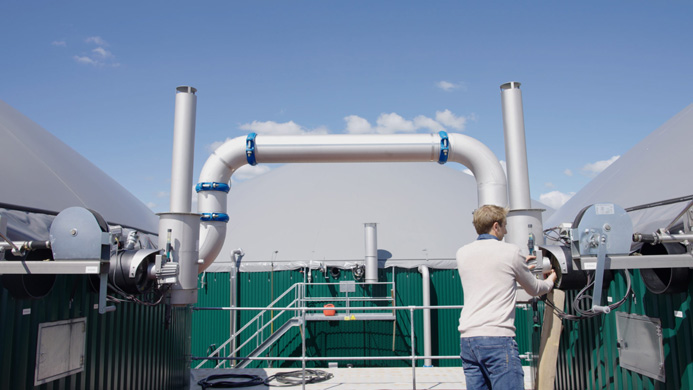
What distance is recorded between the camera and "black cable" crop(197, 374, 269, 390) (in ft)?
24.7

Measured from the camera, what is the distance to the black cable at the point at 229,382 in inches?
297

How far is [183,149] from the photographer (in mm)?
7227

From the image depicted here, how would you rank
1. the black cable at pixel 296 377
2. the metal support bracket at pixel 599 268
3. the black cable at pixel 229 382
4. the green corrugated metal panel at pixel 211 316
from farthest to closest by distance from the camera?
the green corrugated metal panel at pixel 211 316
the black cable at pixel 296 377
the black cable at pixel 229 382
the metal support bracket at pixel 599 268

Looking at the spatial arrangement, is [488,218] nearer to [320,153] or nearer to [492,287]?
[492,287]

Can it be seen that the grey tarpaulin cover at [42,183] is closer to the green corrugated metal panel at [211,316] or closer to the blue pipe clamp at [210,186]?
the blue pipe clamp at [210,186]

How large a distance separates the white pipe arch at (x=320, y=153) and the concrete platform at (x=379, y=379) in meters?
2.19

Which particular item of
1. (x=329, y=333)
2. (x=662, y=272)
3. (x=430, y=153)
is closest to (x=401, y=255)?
(x=329, y=333)

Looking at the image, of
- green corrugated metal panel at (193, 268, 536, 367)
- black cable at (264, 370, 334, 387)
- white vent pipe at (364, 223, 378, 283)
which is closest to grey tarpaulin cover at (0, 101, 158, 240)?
black cable at (264, 370, 334, 387)

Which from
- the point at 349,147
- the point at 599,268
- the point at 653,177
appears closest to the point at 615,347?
the point at 599,268

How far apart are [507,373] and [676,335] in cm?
212

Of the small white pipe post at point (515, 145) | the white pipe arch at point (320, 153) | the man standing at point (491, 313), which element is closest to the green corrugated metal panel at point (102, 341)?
the white pipe arch at point (320, 153)

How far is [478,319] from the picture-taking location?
3.08 m

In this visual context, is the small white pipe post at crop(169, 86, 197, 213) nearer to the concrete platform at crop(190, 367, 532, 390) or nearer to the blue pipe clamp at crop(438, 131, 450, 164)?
the concrete platform at crop(190, 367, 532, 390)

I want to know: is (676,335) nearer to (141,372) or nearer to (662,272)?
(662,272)
